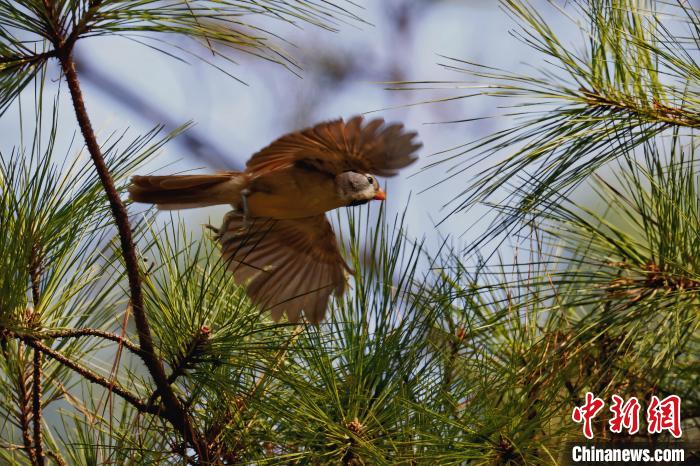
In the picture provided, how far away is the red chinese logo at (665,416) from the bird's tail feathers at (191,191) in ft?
4.58

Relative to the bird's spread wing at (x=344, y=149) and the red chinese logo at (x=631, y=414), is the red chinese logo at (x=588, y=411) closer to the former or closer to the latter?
the red chinese logo at (x=631, y=414)

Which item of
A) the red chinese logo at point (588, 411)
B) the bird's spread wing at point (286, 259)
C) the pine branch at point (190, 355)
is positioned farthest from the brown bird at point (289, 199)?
the red chinese logo at point (588, 411)

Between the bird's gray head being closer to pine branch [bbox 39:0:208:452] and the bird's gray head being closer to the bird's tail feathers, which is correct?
the bird's tail feathers

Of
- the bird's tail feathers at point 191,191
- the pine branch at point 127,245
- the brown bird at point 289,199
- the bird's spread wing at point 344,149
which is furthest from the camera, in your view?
the bird's tail feathers at point 191,191

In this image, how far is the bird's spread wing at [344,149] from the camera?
209 centimetres

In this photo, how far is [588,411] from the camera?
154 centimetres

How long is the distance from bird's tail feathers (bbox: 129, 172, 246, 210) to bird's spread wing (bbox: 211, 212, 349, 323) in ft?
0.38

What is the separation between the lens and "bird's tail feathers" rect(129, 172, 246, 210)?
2486 mm

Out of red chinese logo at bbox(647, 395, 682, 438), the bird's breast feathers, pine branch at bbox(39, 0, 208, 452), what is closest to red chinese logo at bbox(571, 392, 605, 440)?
red chinese logo at bbox(647, 395, 682, 438)

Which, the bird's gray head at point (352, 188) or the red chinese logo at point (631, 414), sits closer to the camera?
the red chinese logo at point (631, 414)

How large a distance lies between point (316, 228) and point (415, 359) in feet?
4.33

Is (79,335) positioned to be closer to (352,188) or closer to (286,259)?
(352,188)

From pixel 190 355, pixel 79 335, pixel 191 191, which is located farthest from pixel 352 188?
pixel 79 335

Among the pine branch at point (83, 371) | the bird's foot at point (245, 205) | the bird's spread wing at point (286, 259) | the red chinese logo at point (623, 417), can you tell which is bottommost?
the red chinese logo at point (623, 417)
